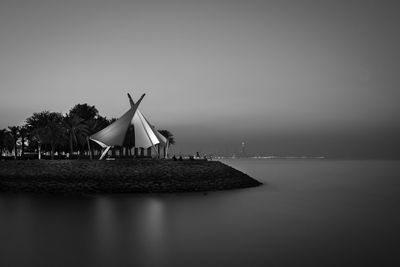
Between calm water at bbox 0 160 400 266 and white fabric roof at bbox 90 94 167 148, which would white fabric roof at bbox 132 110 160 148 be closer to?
white fabric roof at bbox 90 94 167 148

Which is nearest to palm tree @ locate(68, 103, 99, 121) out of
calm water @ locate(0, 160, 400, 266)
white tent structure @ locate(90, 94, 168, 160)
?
white tent structure @ locate(90, 94, 168, 160)

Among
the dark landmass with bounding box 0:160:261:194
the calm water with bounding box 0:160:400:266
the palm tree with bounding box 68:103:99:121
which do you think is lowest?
the calm water with bounding box 0:160:400:266

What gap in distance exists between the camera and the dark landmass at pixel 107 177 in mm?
40344

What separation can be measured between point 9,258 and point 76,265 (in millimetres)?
3411

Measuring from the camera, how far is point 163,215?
28.2 metres

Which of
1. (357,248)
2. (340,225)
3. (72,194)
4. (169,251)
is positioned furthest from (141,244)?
(72,194)

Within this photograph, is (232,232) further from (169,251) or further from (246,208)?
(246,208)

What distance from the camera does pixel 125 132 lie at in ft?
163

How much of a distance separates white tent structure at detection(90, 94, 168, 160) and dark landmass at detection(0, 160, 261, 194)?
22.6ft

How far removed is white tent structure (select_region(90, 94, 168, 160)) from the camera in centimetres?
4994

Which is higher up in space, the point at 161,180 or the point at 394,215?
the point at 161,180

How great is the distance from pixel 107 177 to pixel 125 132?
9.88 metres

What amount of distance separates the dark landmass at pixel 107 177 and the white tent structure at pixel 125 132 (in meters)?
6.89

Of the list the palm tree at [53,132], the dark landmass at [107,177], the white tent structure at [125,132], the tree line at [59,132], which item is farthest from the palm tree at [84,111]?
the dark landmass at [107,177]
